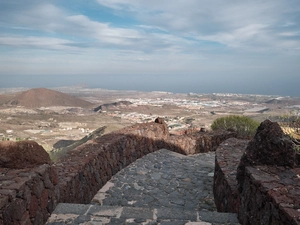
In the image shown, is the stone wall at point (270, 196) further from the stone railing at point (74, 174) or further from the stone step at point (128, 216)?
the stone railing at point (74, 174)

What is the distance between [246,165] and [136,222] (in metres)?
1.84

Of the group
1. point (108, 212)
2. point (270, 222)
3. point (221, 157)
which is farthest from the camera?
point (221, 157)

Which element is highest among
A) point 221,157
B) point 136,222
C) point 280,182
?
point 280,182

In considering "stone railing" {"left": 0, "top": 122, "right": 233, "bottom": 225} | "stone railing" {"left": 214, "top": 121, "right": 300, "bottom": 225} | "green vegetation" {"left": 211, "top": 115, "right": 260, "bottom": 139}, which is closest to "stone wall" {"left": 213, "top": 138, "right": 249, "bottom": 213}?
"stone railing" {"left": 214, "top": 121, "right": 300, "bottom": 225}

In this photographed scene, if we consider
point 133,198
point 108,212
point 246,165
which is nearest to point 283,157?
point 246,165

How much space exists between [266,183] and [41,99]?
63.0 m

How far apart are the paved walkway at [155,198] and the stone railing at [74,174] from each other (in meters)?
0.26

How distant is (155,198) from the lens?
6148 millimetres

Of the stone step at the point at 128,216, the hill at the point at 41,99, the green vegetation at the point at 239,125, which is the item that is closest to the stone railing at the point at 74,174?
the stone step at the point at 128,216

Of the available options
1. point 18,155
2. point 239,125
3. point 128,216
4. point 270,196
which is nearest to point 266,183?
point 270,196

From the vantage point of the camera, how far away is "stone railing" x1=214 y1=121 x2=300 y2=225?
2.96 metres

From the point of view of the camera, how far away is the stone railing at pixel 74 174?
335 cm

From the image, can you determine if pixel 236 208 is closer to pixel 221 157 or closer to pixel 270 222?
pixel 270 222

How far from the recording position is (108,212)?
4.27m
